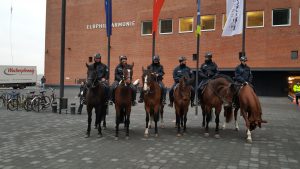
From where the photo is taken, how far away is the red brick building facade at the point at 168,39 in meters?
34.5

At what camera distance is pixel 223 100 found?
11.2 metres

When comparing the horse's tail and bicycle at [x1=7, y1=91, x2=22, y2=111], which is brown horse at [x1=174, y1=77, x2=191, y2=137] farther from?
bicycle at [x1=7, y1=91, x2=22, y2=111]

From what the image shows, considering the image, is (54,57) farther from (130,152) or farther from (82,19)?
(130,152)

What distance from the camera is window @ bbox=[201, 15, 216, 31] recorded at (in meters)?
38.0

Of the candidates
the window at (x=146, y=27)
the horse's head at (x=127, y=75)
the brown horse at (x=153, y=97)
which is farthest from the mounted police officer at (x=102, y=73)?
the window at (x=146, y=27)

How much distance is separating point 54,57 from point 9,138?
40726mm

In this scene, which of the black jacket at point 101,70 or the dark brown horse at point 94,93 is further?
the black jacket at point 101,70

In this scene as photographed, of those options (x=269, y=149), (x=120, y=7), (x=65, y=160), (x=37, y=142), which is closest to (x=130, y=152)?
(x=65, y=160)

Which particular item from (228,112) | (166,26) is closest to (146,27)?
(166,26)

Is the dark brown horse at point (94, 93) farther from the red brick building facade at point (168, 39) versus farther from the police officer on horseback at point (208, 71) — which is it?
the red brick building facade at point (168, 39)

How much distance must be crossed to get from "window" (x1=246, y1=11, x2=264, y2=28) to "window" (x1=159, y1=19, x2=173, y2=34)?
9118 mm

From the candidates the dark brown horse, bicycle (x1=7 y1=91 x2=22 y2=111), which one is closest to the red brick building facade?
bicycle (x1=7 y1=91 x2=22 y2=111)

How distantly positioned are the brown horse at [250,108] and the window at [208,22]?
28.4 m

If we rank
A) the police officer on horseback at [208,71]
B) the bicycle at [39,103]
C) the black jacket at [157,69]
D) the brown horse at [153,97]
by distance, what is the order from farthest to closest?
the bicycle at [39,103]
the police officer on horseback at [208,71]
the black jacket at [157,69]
the brown horse at [153,97]
